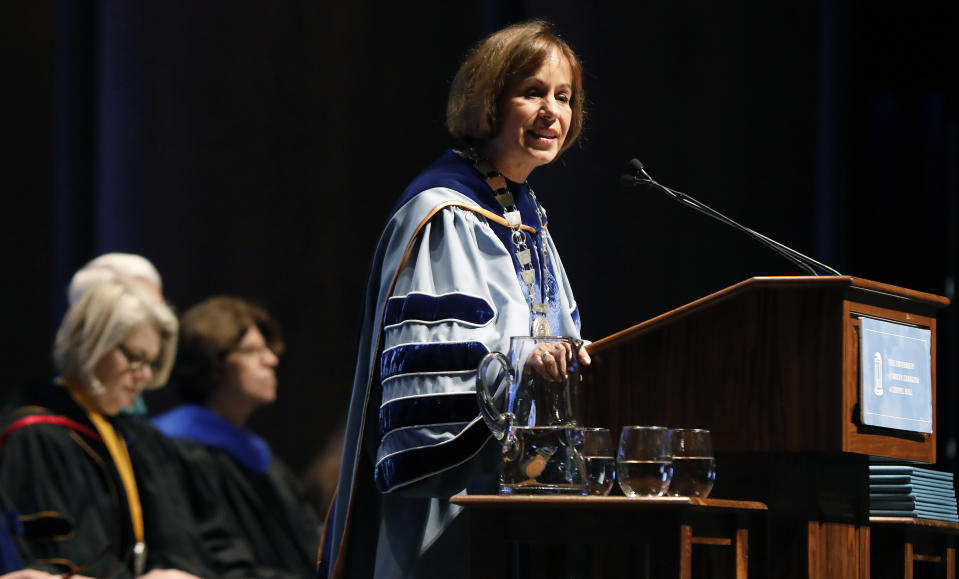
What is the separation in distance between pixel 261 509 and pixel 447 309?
3193 millimetres

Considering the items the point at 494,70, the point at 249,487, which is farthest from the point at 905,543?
the point at 249,487

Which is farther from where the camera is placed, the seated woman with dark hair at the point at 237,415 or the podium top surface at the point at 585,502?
the seated woman with dark hair at the point at 237,415

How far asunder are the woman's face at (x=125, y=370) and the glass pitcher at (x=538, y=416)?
2.48m

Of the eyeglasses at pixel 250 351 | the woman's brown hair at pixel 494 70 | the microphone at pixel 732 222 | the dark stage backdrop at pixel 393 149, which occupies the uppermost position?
the dark stage backdrop at pixel 393 149

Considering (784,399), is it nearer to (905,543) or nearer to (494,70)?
(905,543)

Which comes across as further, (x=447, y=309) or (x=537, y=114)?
(x=537, y=114)

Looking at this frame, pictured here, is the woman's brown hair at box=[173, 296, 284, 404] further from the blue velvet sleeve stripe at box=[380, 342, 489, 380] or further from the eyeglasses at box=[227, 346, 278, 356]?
the blue velvet sleeve stripe at box=[380, 342, 489, 380]

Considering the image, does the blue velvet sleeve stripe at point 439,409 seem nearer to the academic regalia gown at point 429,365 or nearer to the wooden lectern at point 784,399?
the academic regalia gown at point 429,365

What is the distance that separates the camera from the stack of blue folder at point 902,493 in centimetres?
245

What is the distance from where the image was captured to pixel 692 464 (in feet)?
6.74

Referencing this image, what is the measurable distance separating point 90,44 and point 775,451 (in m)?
5.83

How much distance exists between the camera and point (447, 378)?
7.79ft

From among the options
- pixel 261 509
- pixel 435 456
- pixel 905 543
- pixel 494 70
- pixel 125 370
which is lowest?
pixel 261 509

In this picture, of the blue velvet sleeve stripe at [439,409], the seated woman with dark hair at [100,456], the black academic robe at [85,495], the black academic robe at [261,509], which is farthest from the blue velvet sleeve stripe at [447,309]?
the black academic robe at [261,509]
